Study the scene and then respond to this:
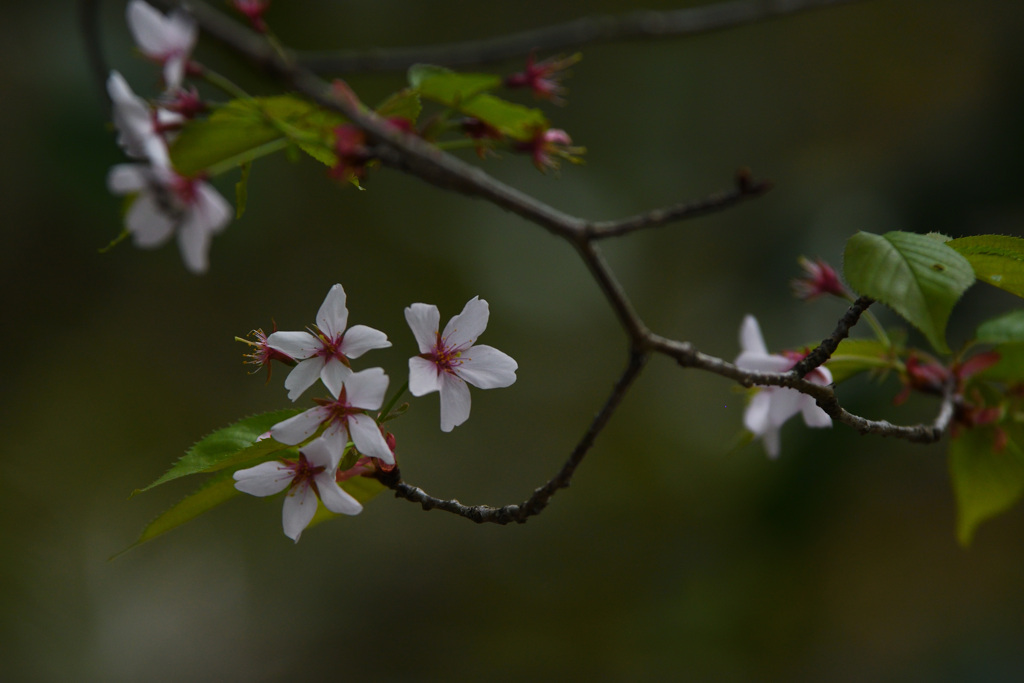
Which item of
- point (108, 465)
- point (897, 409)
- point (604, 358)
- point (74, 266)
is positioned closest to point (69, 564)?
point (108, 465)

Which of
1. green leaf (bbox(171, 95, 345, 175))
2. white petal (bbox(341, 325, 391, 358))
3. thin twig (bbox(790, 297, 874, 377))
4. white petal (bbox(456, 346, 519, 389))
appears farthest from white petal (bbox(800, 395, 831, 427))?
green leaf (bbox(171, 95, 345, 175))

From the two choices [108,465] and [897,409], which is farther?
[108,465]

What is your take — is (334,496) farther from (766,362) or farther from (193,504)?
(766,362)

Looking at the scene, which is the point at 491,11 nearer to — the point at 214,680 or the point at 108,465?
the point at 108,465

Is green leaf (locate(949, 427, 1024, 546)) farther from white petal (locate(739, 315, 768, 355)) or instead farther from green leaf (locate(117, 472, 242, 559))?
green leaf (locate(117, 472, 242, 559))

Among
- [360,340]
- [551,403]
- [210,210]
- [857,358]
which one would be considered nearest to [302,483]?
[360,340]
